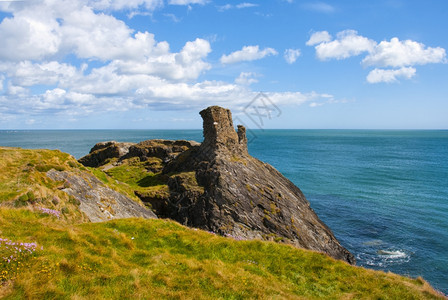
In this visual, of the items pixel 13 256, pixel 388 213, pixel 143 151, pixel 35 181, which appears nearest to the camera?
pixel 13 256

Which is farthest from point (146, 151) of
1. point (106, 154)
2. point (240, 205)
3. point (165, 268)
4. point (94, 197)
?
point (165, 268)

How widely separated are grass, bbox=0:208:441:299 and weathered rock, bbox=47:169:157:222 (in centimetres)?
398

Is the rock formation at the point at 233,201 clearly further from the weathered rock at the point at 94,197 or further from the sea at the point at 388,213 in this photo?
the weathered rock at the point at 94,197

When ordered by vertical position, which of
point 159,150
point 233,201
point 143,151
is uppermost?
point 159,150

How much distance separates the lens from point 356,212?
56.6 metres

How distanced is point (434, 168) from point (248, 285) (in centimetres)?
11998

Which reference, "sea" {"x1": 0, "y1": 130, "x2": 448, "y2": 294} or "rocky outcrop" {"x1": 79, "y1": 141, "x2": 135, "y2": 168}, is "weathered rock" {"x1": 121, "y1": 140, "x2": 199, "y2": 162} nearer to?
"rocky outcrop" {"x1": 79, "y1": 141, "x2": 135, "y2": 168}

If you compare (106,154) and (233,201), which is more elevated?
(106,154)

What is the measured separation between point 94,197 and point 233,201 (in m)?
14.3

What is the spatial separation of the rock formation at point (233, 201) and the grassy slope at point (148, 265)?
38.3ft

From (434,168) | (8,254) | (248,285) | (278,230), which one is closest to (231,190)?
(278,230)

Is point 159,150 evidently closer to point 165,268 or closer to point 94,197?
point 94,197

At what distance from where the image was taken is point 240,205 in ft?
104

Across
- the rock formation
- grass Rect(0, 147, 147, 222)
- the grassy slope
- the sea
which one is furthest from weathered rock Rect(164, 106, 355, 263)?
the grassy slope
